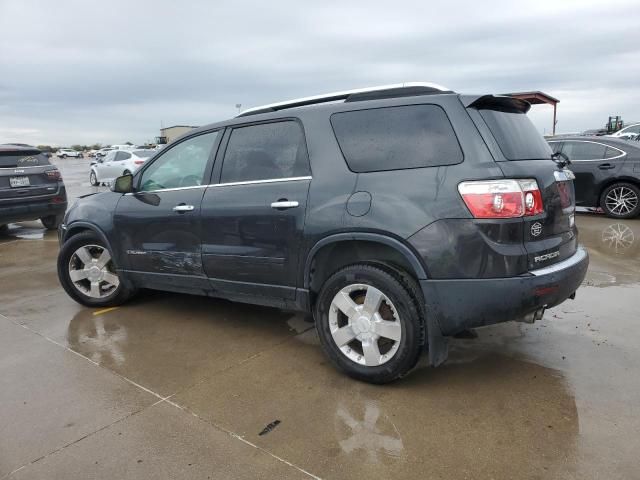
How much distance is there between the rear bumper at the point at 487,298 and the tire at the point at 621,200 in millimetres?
7358

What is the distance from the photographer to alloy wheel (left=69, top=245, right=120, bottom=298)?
4.93m

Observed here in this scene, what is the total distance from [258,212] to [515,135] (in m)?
1.83

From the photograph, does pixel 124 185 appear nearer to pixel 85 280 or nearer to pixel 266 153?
pixel 85 280

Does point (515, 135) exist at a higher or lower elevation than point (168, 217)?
higher

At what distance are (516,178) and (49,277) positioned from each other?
230 inches

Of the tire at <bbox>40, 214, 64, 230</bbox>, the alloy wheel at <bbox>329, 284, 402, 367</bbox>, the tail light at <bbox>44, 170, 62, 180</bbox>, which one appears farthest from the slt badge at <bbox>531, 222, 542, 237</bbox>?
the tire at <bbox>40, 214, 64, 230</bbox>

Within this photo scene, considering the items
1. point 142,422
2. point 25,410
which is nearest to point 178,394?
point 142,422

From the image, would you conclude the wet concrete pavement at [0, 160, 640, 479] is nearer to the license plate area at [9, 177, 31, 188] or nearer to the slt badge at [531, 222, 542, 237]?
the slt badge at [531, 222, 542, 237]

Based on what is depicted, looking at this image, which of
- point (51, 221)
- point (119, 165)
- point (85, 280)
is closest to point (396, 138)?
point (85, 280)

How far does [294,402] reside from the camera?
10.1 ft

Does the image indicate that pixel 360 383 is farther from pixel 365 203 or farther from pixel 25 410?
pixel 25 410

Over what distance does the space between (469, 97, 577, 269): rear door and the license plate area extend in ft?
27.5

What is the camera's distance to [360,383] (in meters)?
3.28

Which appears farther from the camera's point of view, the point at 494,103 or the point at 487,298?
the point at 494,103
